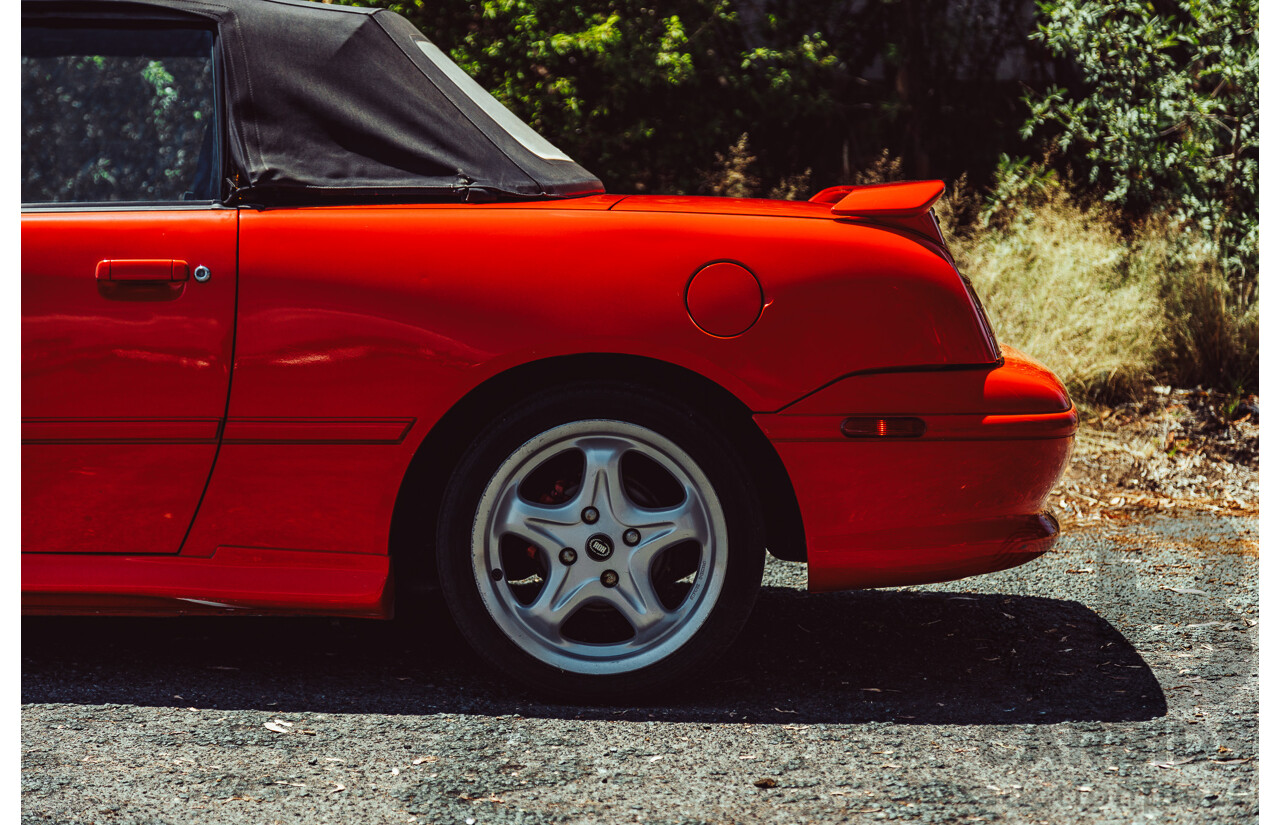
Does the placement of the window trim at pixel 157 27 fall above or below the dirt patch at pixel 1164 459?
above

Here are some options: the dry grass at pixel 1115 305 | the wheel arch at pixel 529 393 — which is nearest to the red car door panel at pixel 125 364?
the wheel arch at pixel 529 393

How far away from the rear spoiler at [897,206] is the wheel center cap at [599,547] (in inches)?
38.0

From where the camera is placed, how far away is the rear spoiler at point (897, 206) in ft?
9.84

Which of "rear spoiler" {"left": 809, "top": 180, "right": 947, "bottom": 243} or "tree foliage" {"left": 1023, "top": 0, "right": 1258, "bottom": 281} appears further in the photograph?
"tree foliage" {"left": 1023, "top": 0, "right": 1258, "bottom": 281}

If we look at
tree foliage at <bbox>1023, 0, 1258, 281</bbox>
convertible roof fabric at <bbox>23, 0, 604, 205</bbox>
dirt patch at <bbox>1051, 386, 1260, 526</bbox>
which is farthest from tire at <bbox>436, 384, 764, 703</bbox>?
tree foliage at <bbox>1023, 0, 1258, 281</bbox>

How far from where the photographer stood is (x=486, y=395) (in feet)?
9.71

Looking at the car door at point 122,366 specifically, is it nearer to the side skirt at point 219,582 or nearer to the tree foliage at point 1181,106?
the side skirt at point 219,582

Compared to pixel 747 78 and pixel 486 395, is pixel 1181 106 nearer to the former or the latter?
pixel 747 78

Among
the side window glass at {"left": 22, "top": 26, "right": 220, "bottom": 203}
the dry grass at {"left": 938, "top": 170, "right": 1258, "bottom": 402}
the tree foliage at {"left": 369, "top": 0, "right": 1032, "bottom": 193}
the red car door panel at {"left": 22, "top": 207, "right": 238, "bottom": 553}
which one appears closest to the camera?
the red car door panel at {"left": 22, "top": 207, "right": 238, "bottom": 553}

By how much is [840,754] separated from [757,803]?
0.32m

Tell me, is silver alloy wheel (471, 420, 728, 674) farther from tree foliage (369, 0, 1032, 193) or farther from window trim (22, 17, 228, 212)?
tree foliage (369, 0, 1032, 193)

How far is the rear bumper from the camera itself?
2.88m

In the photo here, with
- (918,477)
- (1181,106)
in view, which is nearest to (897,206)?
(918,477)

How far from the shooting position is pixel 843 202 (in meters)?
3.03
